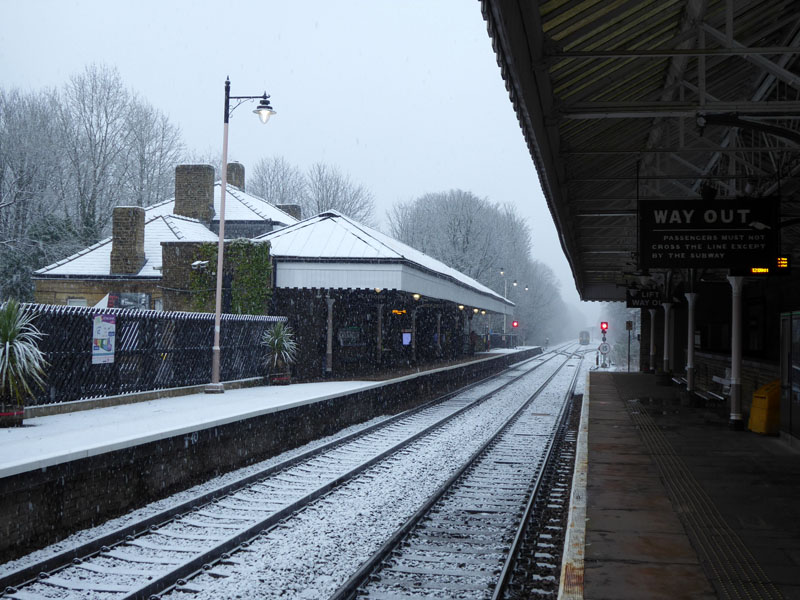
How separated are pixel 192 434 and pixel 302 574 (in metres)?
4.17

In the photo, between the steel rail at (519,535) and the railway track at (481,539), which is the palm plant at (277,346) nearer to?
the railway track at (481,539)

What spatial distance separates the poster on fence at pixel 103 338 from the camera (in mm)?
12875

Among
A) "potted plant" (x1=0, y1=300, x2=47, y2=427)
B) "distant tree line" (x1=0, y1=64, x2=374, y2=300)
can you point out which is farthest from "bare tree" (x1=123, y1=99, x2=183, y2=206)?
"potted plant" (x1=0, y1=300, x2=47, y2=427)

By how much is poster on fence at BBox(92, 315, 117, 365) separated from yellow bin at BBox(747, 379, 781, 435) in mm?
11098

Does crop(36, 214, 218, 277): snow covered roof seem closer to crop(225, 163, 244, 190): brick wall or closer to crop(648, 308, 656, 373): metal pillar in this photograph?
crop(225, 163, 244, 190): brick wall

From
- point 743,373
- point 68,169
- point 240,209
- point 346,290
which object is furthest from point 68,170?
point 743,373

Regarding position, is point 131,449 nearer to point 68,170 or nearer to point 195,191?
point 195,191

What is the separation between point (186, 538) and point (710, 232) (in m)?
6.99

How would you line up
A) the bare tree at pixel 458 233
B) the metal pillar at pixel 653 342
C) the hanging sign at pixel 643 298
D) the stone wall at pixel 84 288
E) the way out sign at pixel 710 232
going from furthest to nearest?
the bare tree at pixel 458 233
the metal pillar at pixel 653 342
the stone wall at pixel 84 288
the hanging sign at pixel 643 298
the way out sign at pixel 710 232

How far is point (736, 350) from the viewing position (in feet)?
42.3

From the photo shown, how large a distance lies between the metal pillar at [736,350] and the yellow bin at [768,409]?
51cm

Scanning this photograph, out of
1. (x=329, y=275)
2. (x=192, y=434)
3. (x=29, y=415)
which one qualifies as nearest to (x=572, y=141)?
(x=192, y=434)

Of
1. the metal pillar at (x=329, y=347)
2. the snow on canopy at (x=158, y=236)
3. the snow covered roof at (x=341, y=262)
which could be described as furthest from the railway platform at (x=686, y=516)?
the snow on canopy at (x=158, y=236)

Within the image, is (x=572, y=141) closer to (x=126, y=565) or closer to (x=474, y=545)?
(x=474, y=545)
